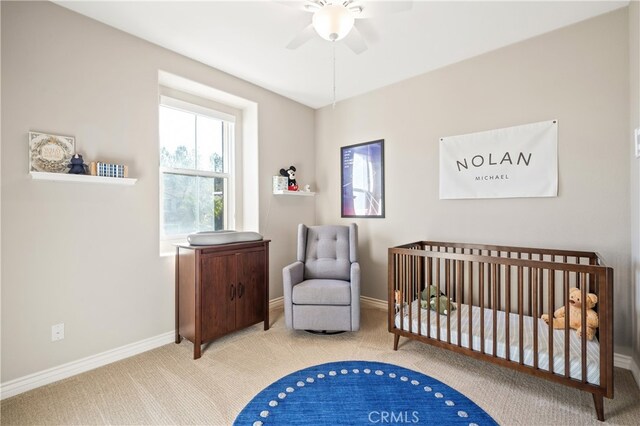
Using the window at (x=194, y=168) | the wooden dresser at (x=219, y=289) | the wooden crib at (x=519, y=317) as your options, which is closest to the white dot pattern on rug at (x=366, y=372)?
the wooden crib at (x=519, y=317)

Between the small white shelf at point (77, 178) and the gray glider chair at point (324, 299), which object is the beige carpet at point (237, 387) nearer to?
the gray glider chair at point (324, 299)

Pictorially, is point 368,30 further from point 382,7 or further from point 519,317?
point 519,317

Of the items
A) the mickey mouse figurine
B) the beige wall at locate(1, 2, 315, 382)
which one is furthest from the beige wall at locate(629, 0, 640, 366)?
the beige wall at locate(1, 2, 315, 382)

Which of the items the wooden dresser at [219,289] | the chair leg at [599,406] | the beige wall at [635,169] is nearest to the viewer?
the chair leg at [599,406]

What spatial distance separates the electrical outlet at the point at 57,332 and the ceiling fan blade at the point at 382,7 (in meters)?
2.81

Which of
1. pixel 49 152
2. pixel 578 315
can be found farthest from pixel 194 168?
pixel 578 315

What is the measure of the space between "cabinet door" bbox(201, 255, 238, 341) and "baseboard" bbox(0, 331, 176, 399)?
46cm

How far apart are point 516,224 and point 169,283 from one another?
3.00 metres

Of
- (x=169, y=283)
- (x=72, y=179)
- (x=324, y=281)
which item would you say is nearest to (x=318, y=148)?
(x=324, y=281)

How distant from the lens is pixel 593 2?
1998mm

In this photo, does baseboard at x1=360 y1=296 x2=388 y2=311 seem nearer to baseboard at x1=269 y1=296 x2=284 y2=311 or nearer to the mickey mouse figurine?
baseboard at x1=269 y1=296 x2=284 y2=311

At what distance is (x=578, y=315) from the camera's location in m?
1.95

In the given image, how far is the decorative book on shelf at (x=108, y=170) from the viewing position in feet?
6.76

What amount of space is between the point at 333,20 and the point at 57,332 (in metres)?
2.64
